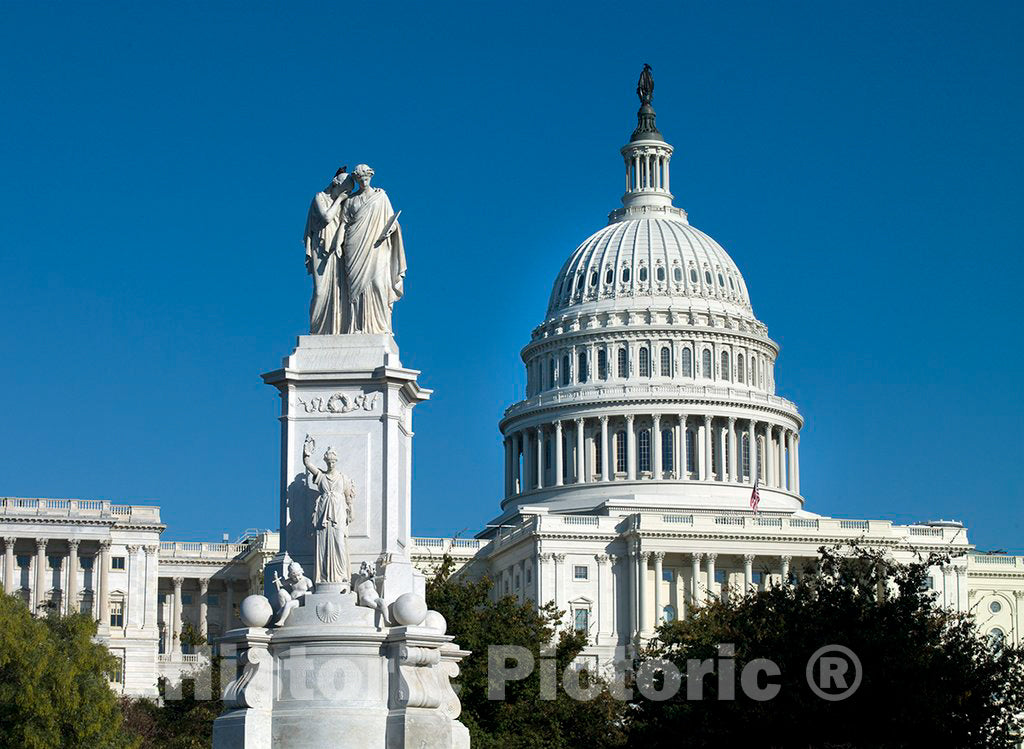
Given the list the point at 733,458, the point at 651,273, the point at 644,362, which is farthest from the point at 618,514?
the point at 651,273

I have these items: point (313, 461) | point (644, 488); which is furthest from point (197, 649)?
point (313, 461)

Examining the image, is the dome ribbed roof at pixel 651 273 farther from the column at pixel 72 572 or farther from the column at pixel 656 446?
the column at pixel 72 572

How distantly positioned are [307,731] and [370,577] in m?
2.18

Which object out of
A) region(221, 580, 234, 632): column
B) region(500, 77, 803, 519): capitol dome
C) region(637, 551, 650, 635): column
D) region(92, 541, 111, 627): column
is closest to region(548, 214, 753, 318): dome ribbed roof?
region(500, 77, 803, 519): capitol dome

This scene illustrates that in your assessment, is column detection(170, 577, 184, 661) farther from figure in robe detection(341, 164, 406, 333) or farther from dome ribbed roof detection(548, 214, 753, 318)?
figure in robe detection(341, 164, 406, 333)

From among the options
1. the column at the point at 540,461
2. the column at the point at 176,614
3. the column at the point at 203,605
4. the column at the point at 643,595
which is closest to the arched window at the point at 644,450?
the column at the point at 540,461

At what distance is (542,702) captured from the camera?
6544cm

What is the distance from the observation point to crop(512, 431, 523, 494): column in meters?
192

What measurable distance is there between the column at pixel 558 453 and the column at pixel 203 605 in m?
29.6

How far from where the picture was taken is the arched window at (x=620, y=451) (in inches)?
7185

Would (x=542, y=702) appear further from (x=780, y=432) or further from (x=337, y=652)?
(x=780, y=432)

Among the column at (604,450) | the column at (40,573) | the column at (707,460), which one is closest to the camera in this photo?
the column at (40,573)

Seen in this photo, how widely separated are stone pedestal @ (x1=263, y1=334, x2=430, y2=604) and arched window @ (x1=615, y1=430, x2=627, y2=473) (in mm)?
152157

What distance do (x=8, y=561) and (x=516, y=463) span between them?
171 ft
